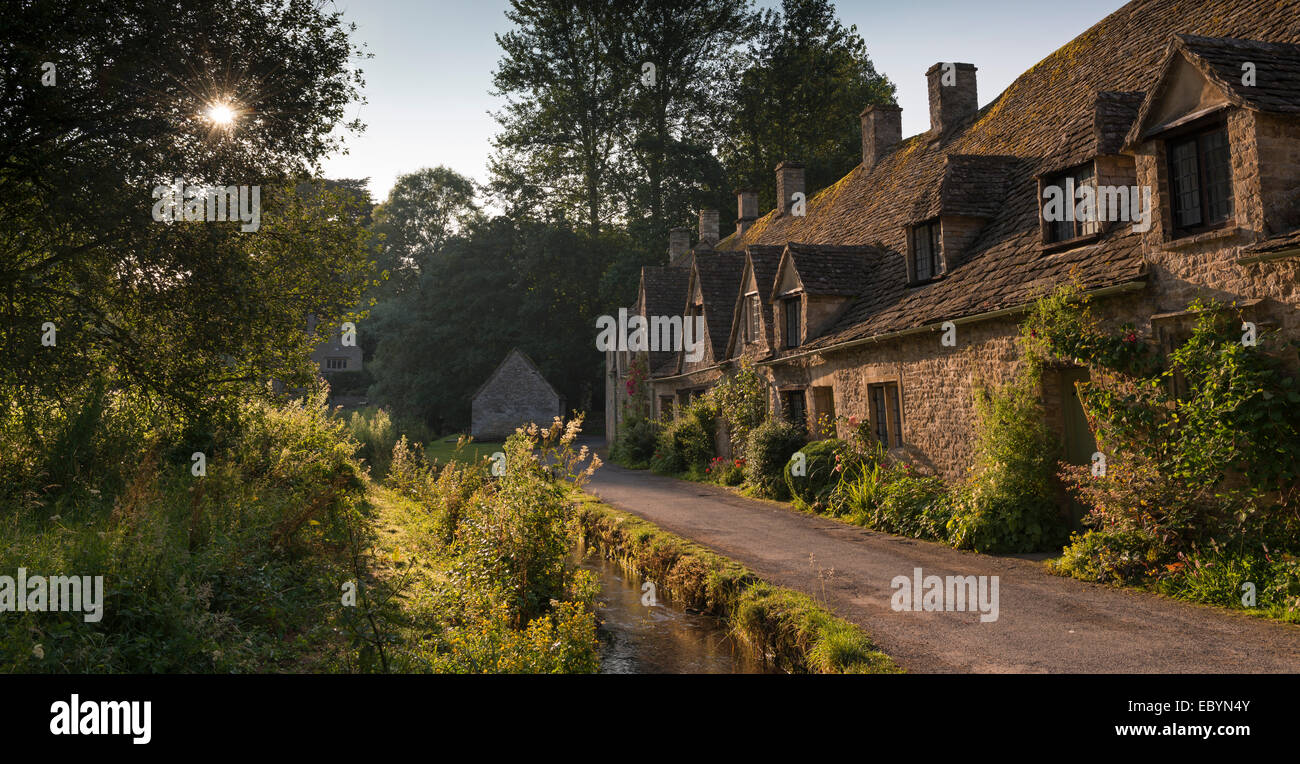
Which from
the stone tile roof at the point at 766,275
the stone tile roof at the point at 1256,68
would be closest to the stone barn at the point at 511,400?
the stone tile roof at the point at 766,275

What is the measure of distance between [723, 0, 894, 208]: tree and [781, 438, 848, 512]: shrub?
30988 mm

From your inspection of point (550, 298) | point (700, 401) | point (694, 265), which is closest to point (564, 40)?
point (550, 298)

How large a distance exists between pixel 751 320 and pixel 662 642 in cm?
1422

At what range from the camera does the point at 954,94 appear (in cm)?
1962

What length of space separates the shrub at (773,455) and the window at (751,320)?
13.9 feet

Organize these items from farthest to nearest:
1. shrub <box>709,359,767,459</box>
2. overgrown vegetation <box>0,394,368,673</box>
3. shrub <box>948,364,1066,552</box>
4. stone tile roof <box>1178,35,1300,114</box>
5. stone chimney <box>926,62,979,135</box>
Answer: shrub <box>709,359,767,459</box> → stone chimney <box>926,62,979,135</box> → shrub <box>948,364,1066,552</box> → stone tile roof <box>1178,35,1300,114</box> → overgrown vegetation <box>0,394,368,673</box>

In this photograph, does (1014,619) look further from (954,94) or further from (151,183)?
(954,94)

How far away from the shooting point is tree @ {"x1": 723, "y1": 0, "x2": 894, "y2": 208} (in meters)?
44.8

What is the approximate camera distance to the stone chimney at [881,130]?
2303 cm

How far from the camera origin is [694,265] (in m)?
26.9

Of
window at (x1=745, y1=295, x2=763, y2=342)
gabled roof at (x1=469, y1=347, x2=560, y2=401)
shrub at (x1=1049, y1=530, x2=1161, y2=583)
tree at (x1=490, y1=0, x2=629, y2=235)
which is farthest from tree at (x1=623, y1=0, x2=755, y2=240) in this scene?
shrub at (x1=1049, y1=530, x2=1161, y2=583)

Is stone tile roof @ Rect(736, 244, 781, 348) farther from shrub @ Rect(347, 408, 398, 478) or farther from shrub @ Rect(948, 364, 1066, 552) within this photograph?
shrub @ Rect(347, 408, 398, 478)

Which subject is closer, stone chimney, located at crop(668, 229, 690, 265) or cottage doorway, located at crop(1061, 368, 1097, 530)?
cottage doorway, located at crop(1061, 368, 1097, 530)

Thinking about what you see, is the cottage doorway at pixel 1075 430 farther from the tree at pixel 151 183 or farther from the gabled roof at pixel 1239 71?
the tree at pixel 151 183
